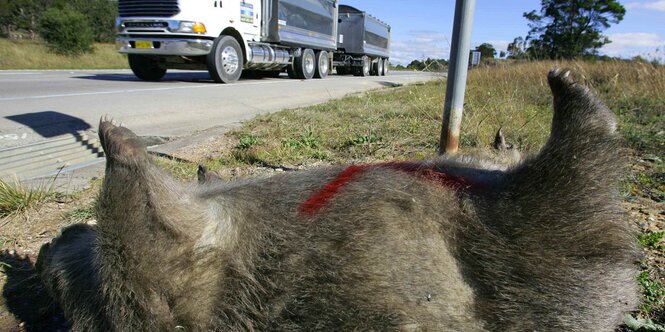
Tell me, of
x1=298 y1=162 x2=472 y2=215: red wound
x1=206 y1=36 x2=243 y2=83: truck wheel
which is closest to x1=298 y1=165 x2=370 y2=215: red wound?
x1=298 y1=162 x2=472 y2=215: red wound

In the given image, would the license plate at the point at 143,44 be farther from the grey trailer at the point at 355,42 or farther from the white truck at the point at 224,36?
the grey trailer at the point at 355,42

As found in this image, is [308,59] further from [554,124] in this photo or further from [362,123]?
[554,124]

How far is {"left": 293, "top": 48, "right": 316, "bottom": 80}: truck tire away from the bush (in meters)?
16.1

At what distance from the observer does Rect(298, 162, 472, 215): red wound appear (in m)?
1.82

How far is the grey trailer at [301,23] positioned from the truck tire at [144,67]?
4060 millimetres

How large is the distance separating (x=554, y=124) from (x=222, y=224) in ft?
4.53

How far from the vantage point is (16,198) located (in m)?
3.28

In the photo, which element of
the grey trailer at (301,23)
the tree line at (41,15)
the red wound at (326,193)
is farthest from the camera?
the tree line at (41,15)

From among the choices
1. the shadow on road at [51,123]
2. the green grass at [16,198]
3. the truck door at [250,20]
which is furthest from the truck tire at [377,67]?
the green grass at [16,198]

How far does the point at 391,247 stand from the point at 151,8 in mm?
13200

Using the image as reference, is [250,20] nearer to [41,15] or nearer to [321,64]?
[321,64]

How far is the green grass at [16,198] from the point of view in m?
3.25

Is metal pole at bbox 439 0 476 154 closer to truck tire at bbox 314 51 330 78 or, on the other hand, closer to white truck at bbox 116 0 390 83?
white truck at bbox 116 0 390 83

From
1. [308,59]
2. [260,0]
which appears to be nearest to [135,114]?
[260,0]
